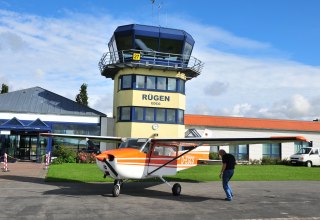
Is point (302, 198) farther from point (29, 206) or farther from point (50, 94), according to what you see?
point (50, 94)

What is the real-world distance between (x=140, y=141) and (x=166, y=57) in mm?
19043

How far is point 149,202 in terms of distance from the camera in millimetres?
11625

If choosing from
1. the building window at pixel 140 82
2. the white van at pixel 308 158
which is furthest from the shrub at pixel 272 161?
the building window at pixel 140 82

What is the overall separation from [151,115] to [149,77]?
10.5 feet

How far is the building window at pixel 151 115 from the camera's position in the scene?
31516mm

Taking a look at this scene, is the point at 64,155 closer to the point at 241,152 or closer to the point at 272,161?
the point at 241,152

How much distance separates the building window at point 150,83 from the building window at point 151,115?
1757 mm

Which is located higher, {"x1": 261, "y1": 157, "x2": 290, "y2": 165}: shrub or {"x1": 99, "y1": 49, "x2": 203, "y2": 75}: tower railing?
{"x1": 99, "y1": 49, "x2": 203, "y2": 75}: tower railing

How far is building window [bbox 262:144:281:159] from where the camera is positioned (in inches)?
1505

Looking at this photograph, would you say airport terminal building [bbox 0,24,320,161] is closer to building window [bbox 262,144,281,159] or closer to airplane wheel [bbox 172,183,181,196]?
building window [bbox 262,144,281,159]

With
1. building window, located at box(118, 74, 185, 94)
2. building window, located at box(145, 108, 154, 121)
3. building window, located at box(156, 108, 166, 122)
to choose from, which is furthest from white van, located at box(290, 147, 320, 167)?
building window, located at box(145, 108, 154, 121)

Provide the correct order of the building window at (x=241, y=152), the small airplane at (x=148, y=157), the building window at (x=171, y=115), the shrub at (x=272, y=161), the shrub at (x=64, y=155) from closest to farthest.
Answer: the small airplane at (x=148, y=157) → the shrub at (x=64, y=155) → the building window at (x=171, y=115) → the shrub at (x=272, y=161) → the building window at (x=241, y=152)

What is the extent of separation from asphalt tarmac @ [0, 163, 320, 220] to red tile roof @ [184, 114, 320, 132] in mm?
20738

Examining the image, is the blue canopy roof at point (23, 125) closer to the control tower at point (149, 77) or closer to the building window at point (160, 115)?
the control tower at point (149, 77)
